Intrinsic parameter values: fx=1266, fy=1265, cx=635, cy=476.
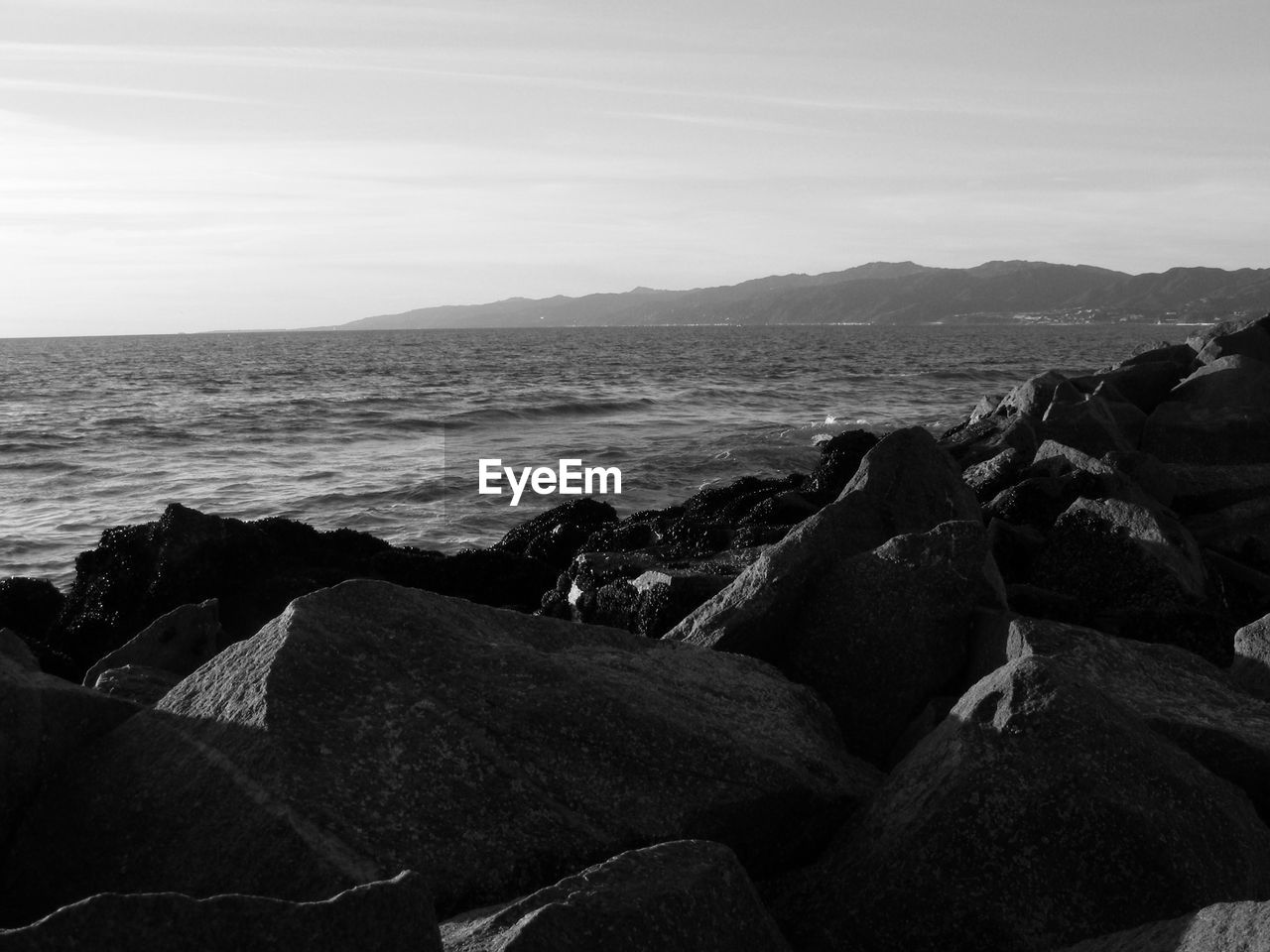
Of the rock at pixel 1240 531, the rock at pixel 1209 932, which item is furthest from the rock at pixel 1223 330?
the rock at pixel 1209 932

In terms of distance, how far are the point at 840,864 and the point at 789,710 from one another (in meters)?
0.78

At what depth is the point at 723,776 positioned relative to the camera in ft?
12.0

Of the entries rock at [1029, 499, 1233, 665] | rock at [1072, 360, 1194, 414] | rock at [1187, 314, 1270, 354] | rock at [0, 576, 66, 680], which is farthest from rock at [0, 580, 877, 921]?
rock at [1187, 314, 1270, 354]

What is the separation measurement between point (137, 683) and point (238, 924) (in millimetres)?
2882

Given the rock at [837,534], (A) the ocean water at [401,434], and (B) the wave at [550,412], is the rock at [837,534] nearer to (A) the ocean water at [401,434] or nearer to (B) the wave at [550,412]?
(A) the ocean water at [401,434]

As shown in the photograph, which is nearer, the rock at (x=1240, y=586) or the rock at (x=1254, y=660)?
the rock at (x=1254, y=660)

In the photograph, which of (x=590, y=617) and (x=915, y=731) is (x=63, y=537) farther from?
(x=915, y=731)

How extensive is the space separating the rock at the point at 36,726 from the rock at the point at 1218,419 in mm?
10547

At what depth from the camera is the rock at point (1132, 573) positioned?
6.22 m

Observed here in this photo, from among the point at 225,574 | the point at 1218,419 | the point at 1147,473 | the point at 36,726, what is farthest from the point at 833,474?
the point at 36,726

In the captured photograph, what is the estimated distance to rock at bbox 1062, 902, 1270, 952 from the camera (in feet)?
8.34

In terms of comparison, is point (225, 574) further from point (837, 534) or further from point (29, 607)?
point (837, 534)

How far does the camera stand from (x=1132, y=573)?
22.4 feet

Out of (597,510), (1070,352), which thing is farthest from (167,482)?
(1070,352)
